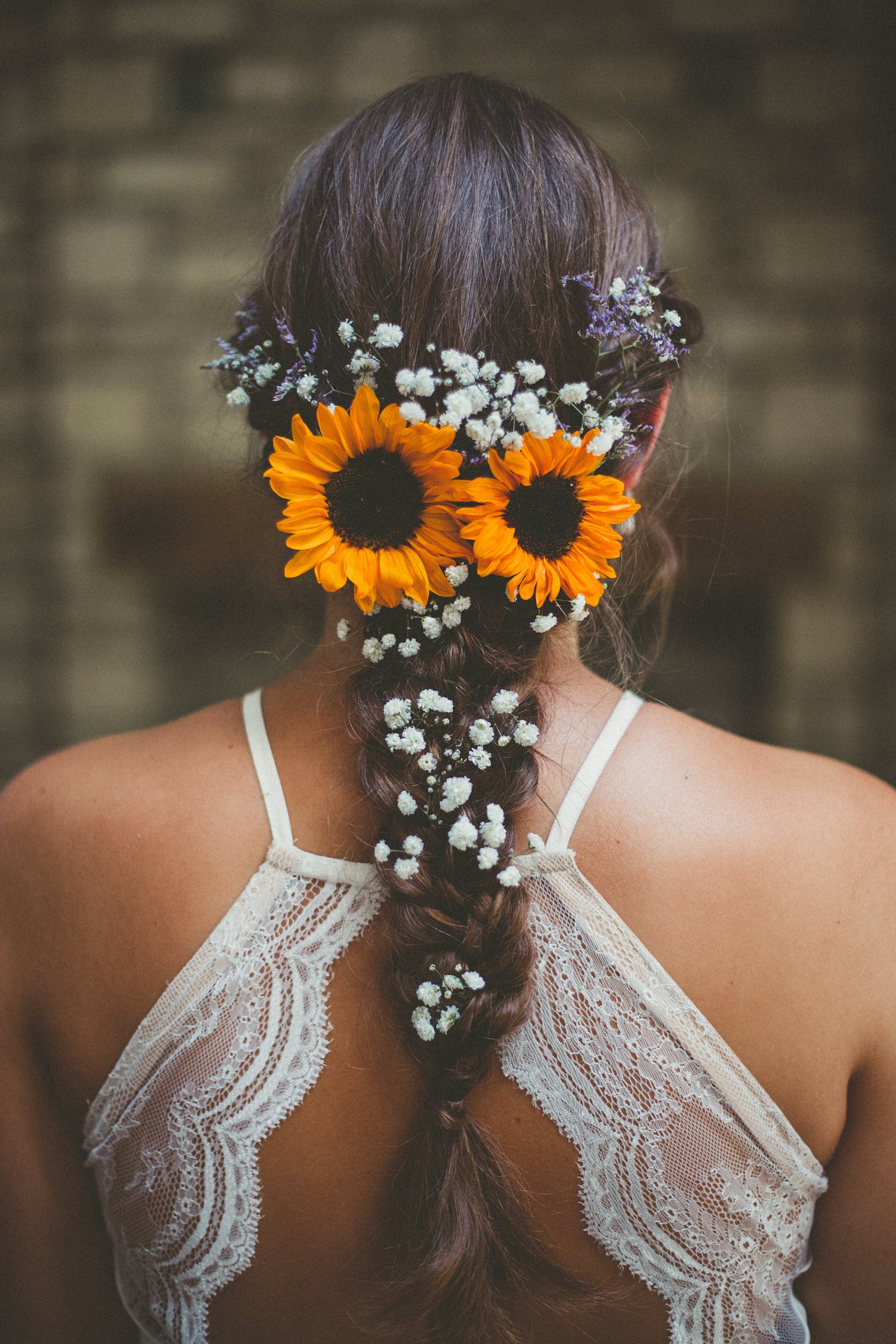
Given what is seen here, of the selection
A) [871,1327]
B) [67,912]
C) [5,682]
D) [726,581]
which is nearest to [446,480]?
[67,912]

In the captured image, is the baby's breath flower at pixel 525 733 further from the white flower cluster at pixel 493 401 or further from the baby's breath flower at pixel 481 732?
the white flower cluster at pixel 493 401

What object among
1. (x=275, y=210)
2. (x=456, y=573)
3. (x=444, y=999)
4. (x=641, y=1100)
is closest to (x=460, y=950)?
(x=444, y=999)

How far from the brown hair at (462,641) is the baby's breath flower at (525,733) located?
2cm

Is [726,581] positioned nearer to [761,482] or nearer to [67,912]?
[761,482]

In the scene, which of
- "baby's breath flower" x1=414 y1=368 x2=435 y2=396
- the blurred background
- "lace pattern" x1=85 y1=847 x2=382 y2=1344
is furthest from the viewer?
the blurred background

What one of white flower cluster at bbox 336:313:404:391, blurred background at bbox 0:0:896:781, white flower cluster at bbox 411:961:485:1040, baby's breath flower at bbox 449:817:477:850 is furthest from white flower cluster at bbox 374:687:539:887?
blurred background at bbox 0:0:896:781

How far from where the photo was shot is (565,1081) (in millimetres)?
975

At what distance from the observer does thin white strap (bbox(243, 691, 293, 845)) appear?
1.00 metres

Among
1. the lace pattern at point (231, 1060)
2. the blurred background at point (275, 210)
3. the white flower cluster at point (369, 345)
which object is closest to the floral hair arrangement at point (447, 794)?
the lace pattern at point (231, 1060)

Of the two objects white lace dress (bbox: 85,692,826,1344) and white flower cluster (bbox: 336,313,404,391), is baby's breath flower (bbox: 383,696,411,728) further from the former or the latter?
white flower cluster (bbox: 336,313,404,391)

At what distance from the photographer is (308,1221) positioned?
40.4 inches

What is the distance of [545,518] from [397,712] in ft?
0.82

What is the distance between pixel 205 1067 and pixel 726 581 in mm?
2296

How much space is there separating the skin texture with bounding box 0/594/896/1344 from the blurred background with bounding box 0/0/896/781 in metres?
1.75
